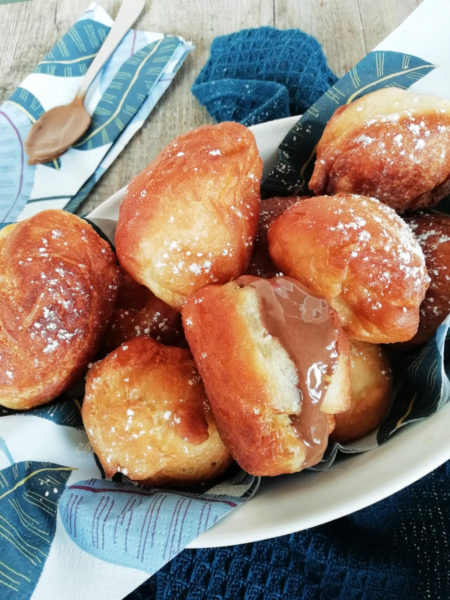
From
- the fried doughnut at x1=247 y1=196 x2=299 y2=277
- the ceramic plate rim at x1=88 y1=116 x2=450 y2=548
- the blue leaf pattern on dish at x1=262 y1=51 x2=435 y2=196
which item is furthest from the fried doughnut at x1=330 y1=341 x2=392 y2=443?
the blue leaf pattern on dish at x1=262 y1=51 x2=435 y2=196

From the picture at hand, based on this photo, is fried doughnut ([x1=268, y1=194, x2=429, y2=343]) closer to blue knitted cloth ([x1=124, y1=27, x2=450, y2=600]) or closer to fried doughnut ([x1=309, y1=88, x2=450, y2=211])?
fried doughnut ([x1=309, y1=88, x2=450, y2=211])

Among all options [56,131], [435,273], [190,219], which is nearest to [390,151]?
[435,273]

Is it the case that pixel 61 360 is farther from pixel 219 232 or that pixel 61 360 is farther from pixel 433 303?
pixel 433 303

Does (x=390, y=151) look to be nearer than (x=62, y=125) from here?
Yes

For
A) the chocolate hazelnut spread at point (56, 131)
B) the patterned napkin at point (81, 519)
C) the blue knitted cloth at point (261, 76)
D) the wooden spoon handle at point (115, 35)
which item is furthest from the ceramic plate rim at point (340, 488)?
the wooden spoon handle at point (115, 35)

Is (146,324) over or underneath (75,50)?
underneath

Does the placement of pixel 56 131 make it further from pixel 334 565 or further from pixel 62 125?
pixel 334 565

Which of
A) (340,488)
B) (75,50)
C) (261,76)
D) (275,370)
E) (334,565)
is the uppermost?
A: (75,50)

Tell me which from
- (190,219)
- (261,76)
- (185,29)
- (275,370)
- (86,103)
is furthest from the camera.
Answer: (185,29)
